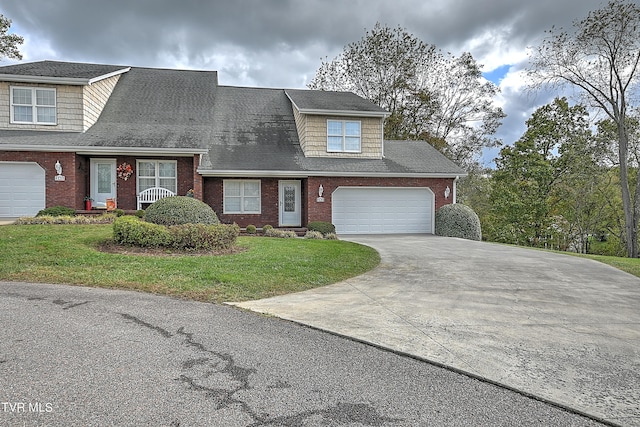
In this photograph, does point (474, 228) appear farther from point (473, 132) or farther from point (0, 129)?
point (0, 129)

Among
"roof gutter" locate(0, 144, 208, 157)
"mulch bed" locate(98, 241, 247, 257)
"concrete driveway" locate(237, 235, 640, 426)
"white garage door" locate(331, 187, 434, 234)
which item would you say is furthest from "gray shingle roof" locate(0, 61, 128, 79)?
"concrete driveway" locate(237, 235, 640, 426)

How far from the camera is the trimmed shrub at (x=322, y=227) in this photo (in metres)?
16.3

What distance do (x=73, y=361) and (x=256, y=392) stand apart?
6.16 feet

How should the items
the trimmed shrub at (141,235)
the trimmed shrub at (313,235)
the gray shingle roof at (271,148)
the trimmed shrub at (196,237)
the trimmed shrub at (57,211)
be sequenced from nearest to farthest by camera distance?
the trimmed shrub at (141,235) → the trimmed shrub at (196,237) → the trimmed shrub at (57,211) → the trimmed shrub at (313,235) → the gray shingle roof at (271,148)

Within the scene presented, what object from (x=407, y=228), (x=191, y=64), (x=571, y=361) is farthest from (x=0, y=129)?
(x=571, y=361)

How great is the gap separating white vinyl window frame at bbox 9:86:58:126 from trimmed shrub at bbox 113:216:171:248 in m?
9.18

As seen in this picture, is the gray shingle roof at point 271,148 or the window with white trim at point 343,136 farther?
the window with white trim at point 343,136

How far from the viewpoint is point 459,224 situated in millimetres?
17469

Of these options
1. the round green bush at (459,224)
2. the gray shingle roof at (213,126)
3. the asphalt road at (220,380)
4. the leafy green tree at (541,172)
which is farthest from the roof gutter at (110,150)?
the leafy green tree at (541,172)

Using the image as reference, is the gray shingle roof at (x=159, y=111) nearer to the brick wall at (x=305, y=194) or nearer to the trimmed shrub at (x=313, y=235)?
the brick wall at (x=305, y=194)

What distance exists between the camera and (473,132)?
29.7 m

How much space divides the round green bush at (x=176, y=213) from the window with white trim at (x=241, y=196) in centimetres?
509

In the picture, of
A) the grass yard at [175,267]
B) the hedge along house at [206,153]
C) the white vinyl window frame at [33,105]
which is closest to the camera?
the grass yard at [175,267]

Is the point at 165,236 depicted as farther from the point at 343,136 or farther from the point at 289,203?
the point at 343,136
